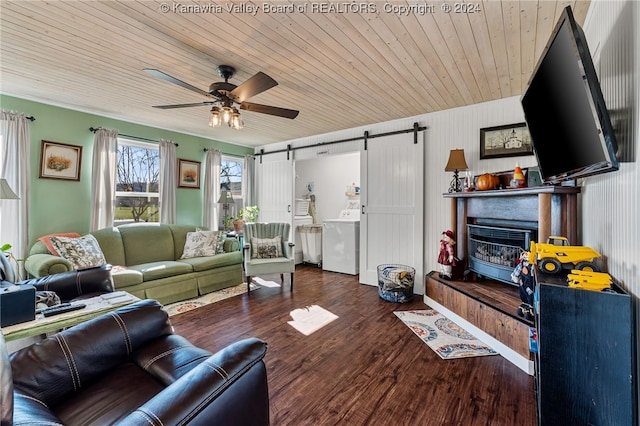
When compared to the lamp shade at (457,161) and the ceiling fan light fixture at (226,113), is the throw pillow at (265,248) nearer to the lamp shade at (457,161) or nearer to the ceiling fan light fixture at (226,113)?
the ceiling fan light fixture at (226,113)

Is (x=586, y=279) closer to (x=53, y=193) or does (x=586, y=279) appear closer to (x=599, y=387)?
(x=599, y=387)

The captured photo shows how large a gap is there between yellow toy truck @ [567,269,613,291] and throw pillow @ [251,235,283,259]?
3.41 meters

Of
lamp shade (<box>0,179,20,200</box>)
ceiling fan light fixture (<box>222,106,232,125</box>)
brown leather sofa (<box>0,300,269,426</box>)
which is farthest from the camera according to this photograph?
lamp shade (<box>0,179,20,200</box>)

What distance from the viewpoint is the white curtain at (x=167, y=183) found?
4320 mm

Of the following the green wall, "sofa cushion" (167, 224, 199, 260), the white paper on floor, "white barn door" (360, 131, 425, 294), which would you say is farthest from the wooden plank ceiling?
the white paper on floor

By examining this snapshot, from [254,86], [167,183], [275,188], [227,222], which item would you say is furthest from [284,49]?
[227,222]

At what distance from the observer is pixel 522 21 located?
187 cm

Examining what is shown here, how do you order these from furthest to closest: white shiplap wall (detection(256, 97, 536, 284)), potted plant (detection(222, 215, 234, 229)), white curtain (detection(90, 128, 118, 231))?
potted plant (detection(222, 215, 234, 229)) → white curtain (detection(90, 128, 118, 231)) → white shiplap wall (detection(256, 97, 536, 284))

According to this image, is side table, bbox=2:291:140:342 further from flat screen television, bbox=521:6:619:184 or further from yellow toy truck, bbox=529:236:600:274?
flat screen television, bbox=521:6:619:184

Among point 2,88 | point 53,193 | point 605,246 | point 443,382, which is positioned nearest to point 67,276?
point 53,193

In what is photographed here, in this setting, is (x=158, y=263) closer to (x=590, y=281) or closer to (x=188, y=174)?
(x=188, y=174)

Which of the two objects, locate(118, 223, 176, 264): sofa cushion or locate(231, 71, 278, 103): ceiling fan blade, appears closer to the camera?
locate(231, 71, 278, 103): ceiling fan blade

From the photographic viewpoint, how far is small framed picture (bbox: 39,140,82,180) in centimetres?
332

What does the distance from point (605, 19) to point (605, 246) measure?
3.84 ft
